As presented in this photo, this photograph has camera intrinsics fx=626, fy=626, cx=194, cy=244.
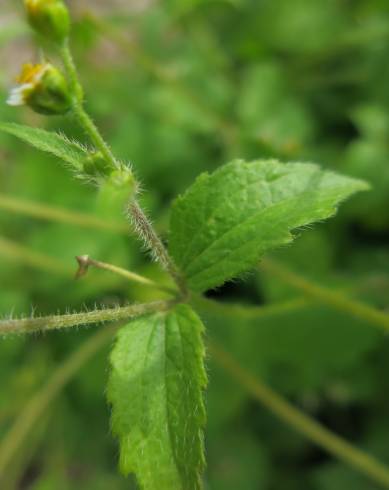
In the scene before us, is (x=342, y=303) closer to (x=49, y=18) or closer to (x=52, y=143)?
(x=52, y=143)

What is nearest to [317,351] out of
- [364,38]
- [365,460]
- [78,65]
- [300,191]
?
[365,460]

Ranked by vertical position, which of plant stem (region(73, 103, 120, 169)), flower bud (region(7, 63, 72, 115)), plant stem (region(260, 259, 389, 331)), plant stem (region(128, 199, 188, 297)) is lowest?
plant stem (region(260, 259, 389, 331))

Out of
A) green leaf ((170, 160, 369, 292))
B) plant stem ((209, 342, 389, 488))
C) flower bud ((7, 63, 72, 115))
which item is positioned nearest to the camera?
flower bud ((7, 63, 72, 115))

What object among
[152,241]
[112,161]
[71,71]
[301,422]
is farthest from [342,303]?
[71,71]

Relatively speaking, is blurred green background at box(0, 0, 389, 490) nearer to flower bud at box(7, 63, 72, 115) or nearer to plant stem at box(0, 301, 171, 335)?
plant stem at box(0, 301, 171, 335)

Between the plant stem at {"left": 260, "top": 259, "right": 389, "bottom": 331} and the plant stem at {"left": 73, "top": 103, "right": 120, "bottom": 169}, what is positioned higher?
the plant stem at {"left": 73, "top": 103, "right": 120, "bottom": 169}

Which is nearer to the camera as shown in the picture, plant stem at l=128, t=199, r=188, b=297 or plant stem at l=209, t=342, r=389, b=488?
plant stem at l=128, t=199, r=188, b=297

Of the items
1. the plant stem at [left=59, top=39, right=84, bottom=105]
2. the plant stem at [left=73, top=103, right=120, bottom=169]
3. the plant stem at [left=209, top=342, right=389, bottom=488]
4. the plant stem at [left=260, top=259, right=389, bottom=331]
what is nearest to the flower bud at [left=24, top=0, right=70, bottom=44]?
the plant stem at [left=59, top=39, right=84, bottom=105]

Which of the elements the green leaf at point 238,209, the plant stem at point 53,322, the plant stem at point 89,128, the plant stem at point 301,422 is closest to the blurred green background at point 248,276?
the plant stem at point 301,422
